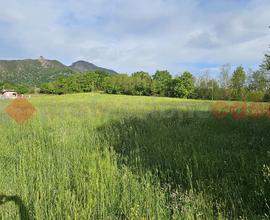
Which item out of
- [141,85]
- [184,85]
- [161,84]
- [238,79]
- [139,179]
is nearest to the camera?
[139,179]

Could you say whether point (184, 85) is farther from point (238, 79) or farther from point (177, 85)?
point (238, 79)

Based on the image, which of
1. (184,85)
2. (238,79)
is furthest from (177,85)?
(238,79)

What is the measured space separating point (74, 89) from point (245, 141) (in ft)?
247

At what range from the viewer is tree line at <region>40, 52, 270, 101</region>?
45219 millimetres

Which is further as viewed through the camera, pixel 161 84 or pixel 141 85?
pixel 161 84

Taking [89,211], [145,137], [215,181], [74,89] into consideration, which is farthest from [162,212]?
[74,89]

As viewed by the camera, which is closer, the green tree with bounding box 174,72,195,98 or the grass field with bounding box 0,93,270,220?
the grass field with bounding box 0,93,270,220

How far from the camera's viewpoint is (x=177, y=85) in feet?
195

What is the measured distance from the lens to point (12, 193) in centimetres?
378

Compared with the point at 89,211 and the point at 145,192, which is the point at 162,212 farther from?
the point at 89,211

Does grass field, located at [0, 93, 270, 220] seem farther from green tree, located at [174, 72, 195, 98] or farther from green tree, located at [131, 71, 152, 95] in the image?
green tree, located at [131, 71, 152, 95]

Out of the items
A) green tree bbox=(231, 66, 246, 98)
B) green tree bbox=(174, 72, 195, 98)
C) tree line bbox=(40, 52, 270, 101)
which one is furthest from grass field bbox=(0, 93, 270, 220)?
green tree bbox=(174, 72, 195, 98)

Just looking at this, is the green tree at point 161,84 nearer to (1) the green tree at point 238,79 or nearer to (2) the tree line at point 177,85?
(2) the tree line at point 177,85

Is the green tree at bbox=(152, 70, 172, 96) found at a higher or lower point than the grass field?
higher
